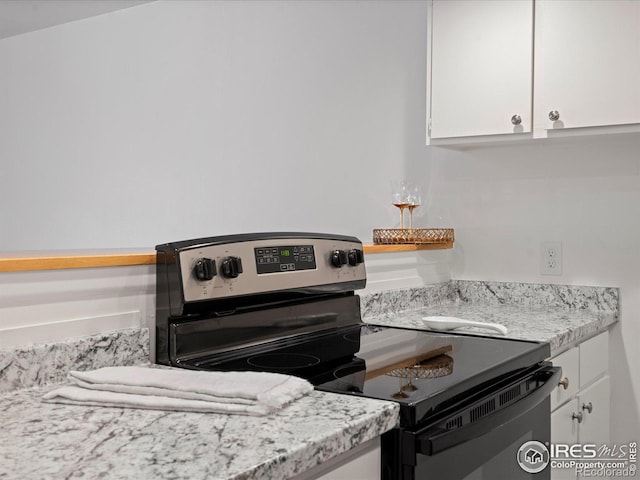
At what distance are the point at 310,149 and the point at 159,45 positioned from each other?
1.09 meters

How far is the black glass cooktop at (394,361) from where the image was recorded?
1.17m

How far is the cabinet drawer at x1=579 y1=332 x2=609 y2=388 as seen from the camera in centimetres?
204

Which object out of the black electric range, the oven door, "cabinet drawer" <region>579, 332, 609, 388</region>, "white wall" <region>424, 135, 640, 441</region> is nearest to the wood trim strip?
the black electric range

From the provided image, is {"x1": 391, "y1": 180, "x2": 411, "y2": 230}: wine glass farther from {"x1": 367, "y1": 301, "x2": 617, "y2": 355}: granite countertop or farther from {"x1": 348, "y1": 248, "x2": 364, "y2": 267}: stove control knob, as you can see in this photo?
{"x1": 348, "y1": 248, "x2": 364, "y2": 267}: stove control knob

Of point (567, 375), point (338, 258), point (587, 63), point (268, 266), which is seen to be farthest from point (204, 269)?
point (587, 63)

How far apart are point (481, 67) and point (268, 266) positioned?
43.6 inches

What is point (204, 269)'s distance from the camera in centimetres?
139

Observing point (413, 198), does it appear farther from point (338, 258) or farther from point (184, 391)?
point (184, 391)

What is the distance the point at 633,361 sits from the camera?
227 centimetres

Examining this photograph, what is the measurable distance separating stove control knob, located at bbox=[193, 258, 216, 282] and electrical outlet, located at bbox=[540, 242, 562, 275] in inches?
55.4

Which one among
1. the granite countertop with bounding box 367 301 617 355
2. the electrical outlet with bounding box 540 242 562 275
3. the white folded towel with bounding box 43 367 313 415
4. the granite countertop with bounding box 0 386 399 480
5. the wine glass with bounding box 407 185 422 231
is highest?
the wine glass with bounding box 407 185 422 231

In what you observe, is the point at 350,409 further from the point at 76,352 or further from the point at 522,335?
the point at 522,335

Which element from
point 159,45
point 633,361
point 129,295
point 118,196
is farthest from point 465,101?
point 118,196

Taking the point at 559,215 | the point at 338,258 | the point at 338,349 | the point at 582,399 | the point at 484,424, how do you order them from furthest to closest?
the point at 559,215
the point at 582,399
the point at 338,258
the point at 338,349
the point at 484,424
